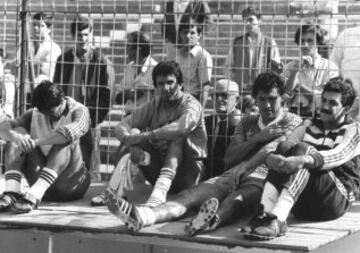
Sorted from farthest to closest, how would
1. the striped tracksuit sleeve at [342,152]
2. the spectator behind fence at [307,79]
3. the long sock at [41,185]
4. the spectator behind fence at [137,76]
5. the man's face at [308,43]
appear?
1. the spectator behind fence at [137,76]
2. the man's face at [308,43]
3. the spectator behind fence at [307,79]
4. the long sock at [41,185]
5. the striped tracksuit sleeve at [342,152]

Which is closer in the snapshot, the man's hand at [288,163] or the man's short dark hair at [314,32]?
the man's hand at [288,163]

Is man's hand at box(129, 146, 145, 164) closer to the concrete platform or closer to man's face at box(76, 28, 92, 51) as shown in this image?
the concrete platform

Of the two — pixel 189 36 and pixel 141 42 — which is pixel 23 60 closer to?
pixel 141 42

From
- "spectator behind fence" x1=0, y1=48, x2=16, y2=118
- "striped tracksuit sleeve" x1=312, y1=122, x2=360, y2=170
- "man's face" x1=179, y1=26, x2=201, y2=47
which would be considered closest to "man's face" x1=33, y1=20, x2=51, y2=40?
"spectator behind fence" x1=0, y1=48, x2=16, y2=118

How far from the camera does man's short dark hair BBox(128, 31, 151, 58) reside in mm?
8258

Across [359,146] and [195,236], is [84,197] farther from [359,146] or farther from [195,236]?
[359,146]

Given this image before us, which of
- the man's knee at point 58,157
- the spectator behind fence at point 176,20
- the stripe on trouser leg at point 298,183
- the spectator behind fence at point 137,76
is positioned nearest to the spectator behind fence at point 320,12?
the spectator behind fence at point 176,20

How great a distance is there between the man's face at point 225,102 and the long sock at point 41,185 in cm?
169

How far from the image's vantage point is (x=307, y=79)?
302 inches

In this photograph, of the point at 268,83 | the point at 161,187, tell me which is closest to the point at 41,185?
the point at 161,187

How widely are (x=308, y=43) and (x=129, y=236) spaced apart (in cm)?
284

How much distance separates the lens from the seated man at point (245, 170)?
630 centimetres

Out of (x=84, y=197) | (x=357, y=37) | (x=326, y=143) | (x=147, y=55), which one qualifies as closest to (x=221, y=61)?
(x=147, y=55)

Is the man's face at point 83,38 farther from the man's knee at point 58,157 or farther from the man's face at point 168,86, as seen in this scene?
the man's knee at point 58,157
